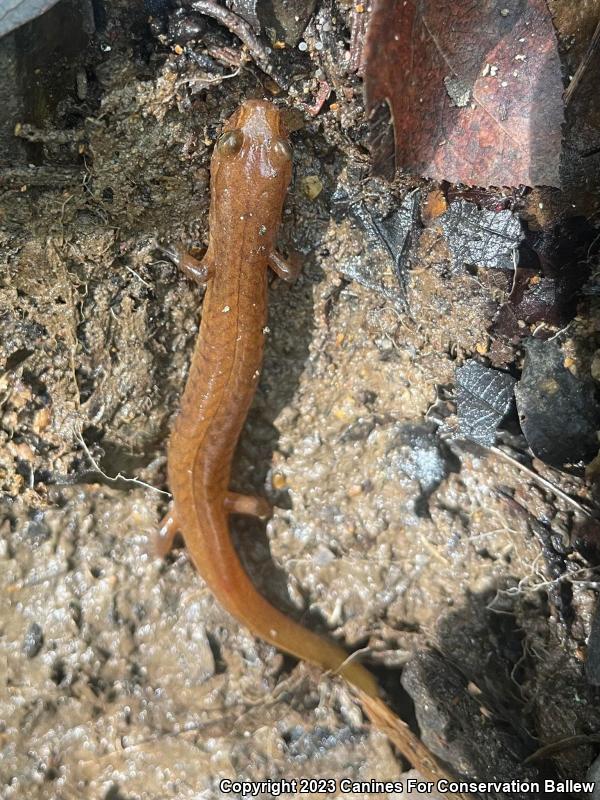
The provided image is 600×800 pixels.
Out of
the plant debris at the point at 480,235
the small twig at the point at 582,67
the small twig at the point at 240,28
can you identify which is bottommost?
the plant debris at the point at 480,235

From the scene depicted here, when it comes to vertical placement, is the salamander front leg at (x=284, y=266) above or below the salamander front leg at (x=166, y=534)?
above

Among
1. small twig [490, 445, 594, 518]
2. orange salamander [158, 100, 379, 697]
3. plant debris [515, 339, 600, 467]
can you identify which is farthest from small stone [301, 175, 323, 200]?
small twig [490, 445, 594, 518]

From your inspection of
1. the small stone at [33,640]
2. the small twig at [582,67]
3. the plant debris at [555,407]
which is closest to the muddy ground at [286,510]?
the small stone at [33,640]

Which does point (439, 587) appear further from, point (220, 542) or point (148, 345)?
point (148, 345)

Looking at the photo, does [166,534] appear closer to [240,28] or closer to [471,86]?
[240,28]

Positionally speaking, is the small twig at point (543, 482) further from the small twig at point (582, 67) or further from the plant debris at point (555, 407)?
the small twig at point (582, 67)

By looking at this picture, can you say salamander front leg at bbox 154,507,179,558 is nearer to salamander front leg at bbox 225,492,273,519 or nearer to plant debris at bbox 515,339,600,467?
salamander front leg at bbox 225,492,273,519
